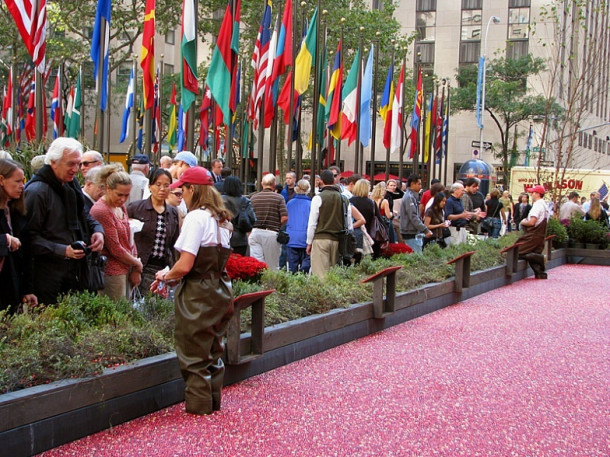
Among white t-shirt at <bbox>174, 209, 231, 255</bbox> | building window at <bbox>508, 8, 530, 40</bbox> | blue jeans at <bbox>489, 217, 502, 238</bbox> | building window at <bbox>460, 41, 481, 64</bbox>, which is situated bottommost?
blue jeans at <bbox>489, 217, 502, 238</bbox>

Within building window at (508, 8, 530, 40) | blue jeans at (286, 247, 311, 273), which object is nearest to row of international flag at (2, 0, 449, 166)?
blue jeans at (286, 247, 311, 273)

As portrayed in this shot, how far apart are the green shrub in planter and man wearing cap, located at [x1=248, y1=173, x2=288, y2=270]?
37.9 ft

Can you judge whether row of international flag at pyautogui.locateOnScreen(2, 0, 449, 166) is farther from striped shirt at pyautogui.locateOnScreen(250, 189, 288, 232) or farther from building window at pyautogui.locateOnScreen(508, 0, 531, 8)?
building window at pyautogui.locateOnScreen(508, 0, 531, 8)

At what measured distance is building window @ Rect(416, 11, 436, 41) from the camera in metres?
67.8

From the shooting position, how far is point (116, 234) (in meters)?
7.62

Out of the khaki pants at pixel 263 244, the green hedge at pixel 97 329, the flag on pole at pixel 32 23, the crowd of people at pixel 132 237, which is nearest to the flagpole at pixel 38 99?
the flag on pole at pixel 32 23

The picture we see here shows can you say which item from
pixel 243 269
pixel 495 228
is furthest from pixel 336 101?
pixel 243 269

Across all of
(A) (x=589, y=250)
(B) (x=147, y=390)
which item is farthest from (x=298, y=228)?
(A) (x=589, y=250)

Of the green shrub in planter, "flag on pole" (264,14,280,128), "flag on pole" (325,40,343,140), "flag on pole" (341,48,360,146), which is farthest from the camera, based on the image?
"flag on pole" (341,48,360,146)

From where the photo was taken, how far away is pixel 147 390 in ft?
20.5

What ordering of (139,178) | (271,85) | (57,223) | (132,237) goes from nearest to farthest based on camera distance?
(57,223) < (132,237) < (139,178) < (271,85)

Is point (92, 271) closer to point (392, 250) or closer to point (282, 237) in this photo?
point (282, 237)

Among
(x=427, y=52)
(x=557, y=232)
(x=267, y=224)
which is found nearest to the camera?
(x=267, y=224)

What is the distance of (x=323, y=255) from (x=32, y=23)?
19.7ft
